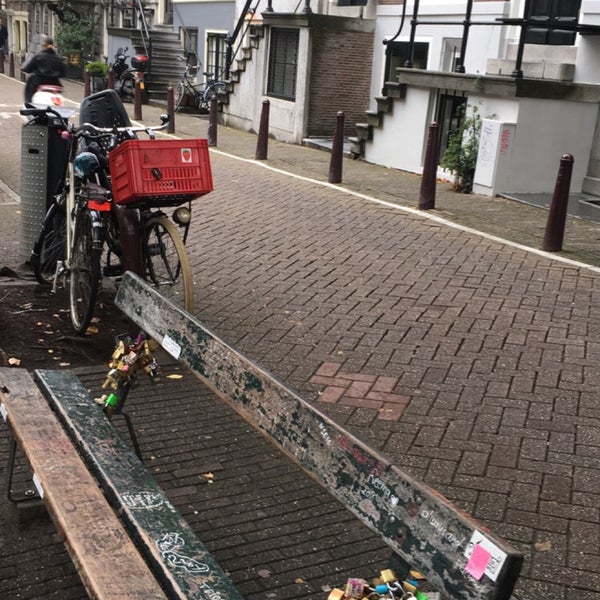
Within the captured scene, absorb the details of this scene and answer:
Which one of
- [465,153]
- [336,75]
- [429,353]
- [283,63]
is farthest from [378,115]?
[429,353]

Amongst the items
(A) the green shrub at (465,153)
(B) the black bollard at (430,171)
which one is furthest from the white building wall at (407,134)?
(B) the black bollard at (430,171)

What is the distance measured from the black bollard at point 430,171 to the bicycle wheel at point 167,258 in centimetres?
503

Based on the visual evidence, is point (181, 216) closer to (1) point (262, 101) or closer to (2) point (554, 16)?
(2) point (554, 16)

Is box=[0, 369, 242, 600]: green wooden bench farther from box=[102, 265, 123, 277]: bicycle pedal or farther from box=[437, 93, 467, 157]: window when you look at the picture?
box=[437, 93, 467, 157]: window

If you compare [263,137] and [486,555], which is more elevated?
[486,555]

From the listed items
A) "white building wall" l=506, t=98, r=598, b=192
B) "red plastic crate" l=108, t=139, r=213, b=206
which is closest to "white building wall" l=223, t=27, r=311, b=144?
"white building wall" l=506, t=98, r=598, b=192

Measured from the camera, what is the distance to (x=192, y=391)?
467cm

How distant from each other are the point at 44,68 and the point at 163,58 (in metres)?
14.5

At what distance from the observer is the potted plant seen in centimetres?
2520

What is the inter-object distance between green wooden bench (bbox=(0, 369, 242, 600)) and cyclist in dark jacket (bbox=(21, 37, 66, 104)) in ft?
28.2

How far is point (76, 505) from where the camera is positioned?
2.63 meters

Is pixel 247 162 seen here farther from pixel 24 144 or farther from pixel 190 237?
pixel 24 144

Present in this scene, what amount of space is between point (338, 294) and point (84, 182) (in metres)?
2.07

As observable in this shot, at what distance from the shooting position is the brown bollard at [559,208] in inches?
311
